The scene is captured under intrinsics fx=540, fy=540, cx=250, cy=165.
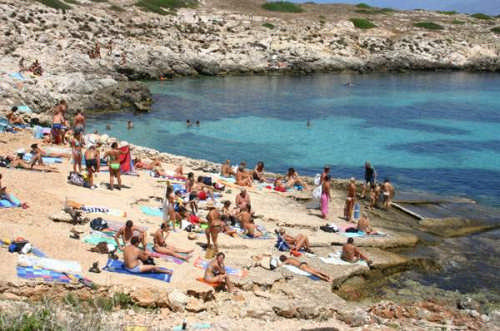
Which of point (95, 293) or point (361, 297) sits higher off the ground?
point (95, 293)

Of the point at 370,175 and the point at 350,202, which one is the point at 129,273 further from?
the point at 370,175

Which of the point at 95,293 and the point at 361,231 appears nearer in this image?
the point at 95,293

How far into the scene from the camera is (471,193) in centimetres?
2503

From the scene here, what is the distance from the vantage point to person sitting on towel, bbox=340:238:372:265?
52.3 feet

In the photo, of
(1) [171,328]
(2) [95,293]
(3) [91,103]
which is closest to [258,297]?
(1) [171,328]

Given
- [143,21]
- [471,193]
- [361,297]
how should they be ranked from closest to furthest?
[361,297] < [471,193] < [143,21]

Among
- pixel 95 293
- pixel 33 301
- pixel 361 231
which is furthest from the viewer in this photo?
pixel 361 231

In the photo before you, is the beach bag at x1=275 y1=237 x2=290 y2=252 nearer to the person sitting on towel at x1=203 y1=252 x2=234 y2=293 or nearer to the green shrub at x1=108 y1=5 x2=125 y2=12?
the person sitting on towel at x1=203 y1=252 x2=234 y2=293

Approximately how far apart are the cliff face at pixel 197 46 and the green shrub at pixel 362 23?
125 cm

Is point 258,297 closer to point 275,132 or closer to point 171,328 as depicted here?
point 171,328

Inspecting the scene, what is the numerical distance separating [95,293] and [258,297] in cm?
378

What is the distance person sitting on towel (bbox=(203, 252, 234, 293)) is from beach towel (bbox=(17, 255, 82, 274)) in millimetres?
2944

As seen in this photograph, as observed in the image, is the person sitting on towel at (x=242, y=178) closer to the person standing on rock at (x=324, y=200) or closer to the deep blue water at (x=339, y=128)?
the person standing on rock at (x=324, y=200)

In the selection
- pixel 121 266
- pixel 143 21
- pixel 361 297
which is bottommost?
pixel 361 297
